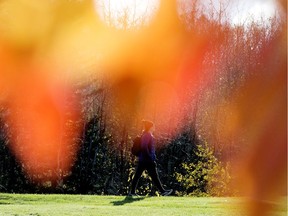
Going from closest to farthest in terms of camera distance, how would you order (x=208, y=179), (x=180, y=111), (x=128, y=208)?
(x=128, y=208), (x=208, y=179), (x=180, y=111)

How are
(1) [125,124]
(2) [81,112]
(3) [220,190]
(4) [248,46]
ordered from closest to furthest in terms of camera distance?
(3) [220,190], (2) [81,112], (1) [125,124], (4) [248,46]

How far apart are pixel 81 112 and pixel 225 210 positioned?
25026 millimetres

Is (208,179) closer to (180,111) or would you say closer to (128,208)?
(128,208)

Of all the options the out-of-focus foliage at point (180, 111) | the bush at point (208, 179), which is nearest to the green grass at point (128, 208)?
the bush at point (208, 179)

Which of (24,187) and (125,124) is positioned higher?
(125,124)

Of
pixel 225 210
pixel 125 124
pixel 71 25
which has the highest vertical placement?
pixel 71 25

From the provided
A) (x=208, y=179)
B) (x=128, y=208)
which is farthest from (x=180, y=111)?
(x=128, y=208)

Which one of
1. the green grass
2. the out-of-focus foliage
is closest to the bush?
the out-of-focus foliage

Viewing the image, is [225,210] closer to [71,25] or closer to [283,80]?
[283,80]

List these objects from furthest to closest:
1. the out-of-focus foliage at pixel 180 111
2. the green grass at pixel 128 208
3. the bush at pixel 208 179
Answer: the out-of-focus foliage at pixel 180 111, the bush at pixel 208 179, the green grass at pixel 128 208

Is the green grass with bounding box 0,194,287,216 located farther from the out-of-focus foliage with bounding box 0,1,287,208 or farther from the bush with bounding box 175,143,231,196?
the out-of-focus foliage with bounding box 0,1,287,208

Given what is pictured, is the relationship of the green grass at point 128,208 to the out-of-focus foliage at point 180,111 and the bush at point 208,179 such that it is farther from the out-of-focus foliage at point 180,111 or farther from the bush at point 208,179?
the out-of-focus foliage at point 180,111

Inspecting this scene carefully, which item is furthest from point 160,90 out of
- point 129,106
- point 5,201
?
point 5,201

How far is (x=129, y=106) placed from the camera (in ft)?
133
